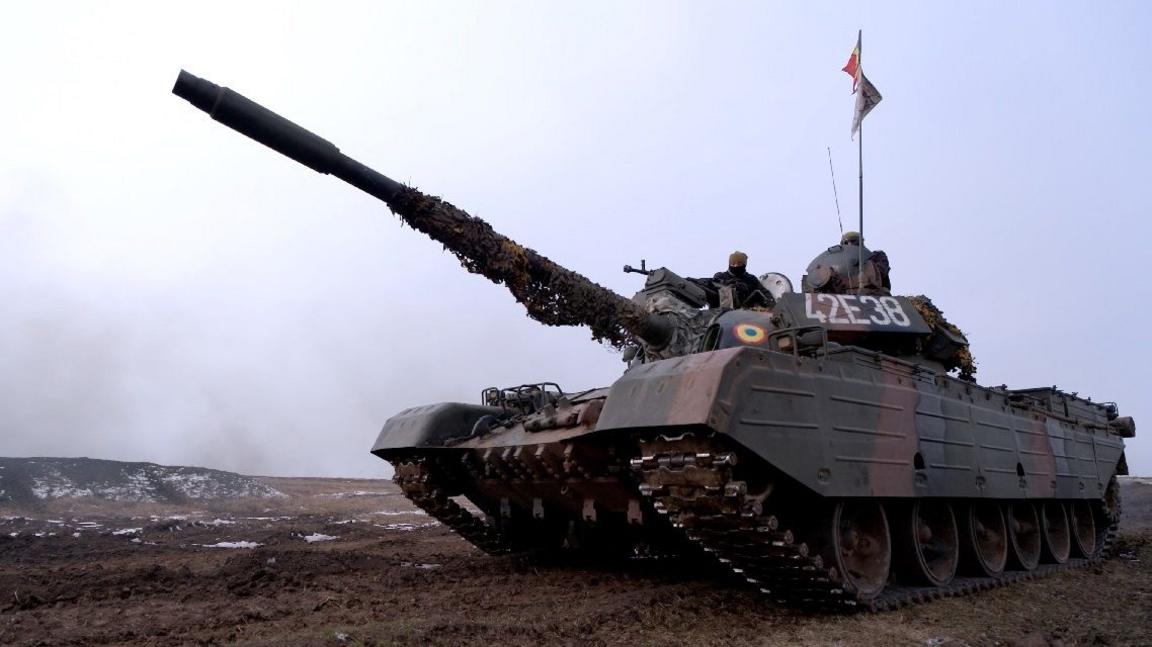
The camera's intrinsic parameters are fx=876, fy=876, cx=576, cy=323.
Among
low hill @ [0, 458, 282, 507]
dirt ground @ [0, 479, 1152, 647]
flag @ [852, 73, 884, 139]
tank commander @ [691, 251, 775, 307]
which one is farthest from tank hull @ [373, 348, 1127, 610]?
low hill @ [0, 458, 282, 507]

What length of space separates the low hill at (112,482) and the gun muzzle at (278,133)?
17.4 meters

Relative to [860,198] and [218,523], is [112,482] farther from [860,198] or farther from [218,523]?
[860,198]

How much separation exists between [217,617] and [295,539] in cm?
688

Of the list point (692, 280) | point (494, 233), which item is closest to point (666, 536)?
point (692, 280)

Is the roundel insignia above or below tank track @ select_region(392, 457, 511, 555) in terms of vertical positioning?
above

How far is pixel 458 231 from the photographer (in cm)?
610

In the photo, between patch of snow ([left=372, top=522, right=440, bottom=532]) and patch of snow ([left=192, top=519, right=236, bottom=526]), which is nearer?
patch of snow ([left=372, top=522, right=440, bottom=532])

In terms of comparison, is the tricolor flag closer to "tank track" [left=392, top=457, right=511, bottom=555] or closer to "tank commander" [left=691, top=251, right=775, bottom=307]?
"tank commander" [left=691, top=251, right=775, bottom=307]

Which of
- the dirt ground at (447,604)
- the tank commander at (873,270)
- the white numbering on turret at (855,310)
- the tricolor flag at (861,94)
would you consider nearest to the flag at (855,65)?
the tricolor flag at (861,94)

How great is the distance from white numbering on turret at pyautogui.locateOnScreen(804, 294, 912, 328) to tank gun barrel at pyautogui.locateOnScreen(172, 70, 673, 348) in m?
1.73

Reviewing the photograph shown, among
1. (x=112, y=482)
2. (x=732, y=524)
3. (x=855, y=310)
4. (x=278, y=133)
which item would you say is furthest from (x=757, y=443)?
(x=112, y=482)

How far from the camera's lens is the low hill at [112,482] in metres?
20.0

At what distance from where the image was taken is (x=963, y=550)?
28.3ft

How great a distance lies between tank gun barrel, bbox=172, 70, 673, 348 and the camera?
17.1 ft
